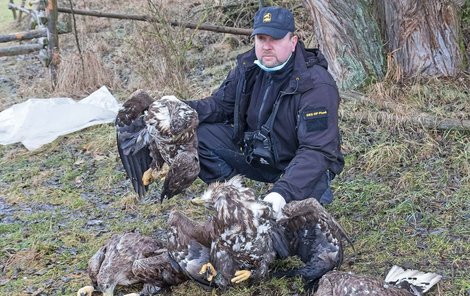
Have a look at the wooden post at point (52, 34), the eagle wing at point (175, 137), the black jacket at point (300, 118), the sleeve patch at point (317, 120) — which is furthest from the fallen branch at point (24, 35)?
the sleeve patch at point (317, 120)

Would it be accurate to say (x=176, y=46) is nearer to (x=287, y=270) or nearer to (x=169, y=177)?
(x=169, y=177)

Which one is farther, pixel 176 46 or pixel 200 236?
pixel 176 46

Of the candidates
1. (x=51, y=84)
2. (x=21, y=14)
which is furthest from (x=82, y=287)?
(x=21, y=14)

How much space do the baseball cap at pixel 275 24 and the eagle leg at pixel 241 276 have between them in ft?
5.28

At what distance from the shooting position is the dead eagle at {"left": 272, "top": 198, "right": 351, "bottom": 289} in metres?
4.14

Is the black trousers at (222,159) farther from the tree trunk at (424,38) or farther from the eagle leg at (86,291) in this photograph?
the tree trunk at (424,38)

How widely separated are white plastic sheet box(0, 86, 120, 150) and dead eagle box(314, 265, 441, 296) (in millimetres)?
4867

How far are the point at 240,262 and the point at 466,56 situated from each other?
4.69 m

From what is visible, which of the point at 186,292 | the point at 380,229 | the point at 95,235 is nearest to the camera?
the point at 186,292

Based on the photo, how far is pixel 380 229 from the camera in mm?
5195

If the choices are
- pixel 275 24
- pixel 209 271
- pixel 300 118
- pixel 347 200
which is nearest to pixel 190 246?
pixel 209 271

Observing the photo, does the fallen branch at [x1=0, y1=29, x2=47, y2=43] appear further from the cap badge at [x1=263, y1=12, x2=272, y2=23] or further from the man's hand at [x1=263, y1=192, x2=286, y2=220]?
the man's hand at [x1=263, y1=192, x2=286, y2=220]

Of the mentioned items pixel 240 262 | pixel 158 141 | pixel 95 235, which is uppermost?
pixel 158 141

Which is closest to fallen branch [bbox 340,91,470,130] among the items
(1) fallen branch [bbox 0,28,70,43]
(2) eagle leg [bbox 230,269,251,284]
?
(2) eagle leg [bbox 230,269,251,284]
